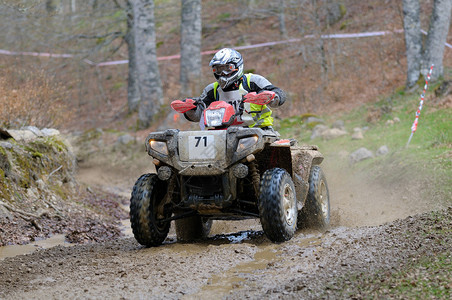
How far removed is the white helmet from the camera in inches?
288

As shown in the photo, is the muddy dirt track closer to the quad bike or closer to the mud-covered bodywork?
the quad bike

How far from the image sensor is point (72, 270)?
5617mm

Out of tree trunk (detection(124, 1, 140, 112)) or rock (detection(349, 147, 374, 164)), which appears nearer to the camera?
rock (detection(349, 147, 374, 164))

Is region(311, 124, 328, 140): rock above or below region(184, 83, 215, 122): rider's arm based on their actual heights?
below

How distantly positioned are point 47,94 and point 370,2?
19.7 meters

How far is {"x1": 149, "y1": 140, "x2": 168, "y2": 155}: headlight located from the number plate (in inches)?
11.8

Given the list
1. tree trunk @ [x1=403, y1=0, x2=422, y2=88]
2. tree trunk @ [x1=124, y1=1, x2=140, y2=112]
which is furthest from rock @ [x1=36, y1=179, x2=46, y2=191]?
tree trunk @ [x1=124, y1=1, x2=140, y2=112]

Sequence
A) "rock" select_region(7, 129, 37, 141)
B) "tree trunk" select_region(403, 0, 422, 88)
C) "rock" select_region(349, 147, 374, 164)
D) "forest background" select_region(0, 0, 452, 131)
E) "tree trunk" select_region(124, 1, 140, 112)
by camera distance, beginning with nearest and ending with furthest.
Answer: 1. "rock" select_region(7, 129, 37, 141)
2. "rock" select_region(349, 147, 374, 164)
3. "forest background" select_region(0, 0, 452, 131)
4. "tree trunk" select_region(403, 0, 422, 88)
5. "tree trunk" select_region(124, 1, 140, 112)

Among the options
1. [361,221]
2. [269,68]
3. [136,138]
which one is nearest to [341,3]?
[269,68]

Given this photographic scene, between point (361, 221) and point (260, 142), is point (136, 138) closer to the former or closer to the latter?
point (361, 221)

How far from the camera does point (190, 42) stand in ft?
64.6

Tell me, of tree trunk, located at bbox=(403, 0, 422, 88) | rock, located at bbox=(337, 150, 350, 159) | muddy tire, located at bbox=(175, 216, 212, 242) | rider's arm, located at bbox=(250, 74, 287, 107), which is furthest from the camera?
tree trunk, located at bbox=(403, 0, 422, 88)

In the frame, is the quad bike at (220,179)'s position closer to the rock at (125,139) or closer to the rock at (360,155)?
the rock at (360,155)

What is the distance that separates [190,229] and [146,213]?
126cm
